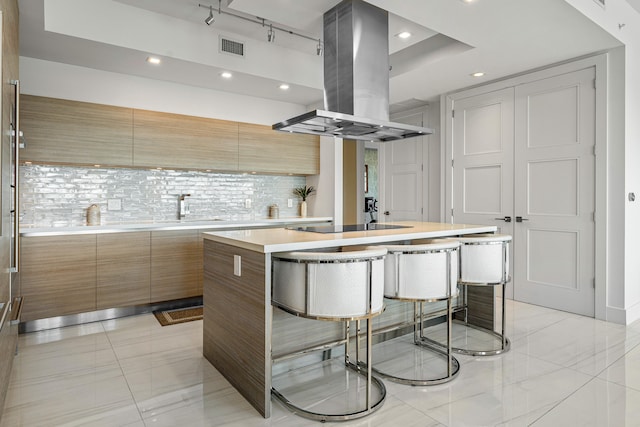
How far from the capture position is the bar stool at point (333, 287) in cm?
198

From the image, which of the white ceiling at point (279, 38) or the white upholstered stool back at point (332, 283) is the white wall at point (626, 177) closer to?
the white ceiling at point (279, 38)

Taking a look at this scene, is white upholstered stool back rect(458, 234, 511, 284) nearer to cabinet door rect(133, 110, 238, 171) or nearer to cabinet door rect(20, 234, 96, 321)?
cabinet door rect(133, 110, 238, 171)

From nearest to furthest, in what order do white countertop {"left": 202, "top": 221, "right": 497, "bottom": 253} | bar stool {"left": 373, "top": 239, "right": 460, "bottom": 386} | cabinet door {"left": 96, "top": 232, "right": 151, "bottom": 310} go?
white countertop {"left": 202, "top": 221, "right": 497, "bottom": 253} → bar stool {"left": 373, "top": 239, "right": 460, "bottom": 386} → cabinet door {"left": 96, "top": 232, "right": 151, "bottom": 310}

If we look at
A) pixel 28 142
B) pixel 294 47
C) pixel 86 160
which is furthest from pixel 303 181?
pixel 28 142

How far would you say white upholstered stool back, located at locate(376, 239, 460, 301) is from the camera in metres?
2.36

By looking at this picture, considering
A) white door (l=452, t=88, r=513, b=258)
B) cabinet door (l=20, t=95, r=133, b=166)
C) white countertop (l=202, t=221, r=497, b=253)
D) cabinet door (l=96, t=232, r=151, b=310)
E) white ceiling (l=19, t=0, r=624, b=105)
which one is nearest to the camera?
white countertop (l=202, t=221, r=497, b=253)

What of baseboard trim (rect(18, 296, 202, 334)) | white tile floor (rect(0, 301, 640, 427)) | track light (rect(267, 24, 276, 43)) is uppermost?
track light (rect(267, 24, 276, 43))

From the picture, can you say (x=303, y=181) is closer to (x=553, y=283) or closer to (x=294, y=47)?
(x=294, y=47)

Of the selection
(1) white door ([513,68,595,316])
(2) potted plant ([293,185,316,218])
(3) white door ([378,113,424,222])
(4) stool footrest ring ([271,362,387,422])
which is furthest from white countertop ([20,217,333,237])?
(1) white door ([513,68,595,316])

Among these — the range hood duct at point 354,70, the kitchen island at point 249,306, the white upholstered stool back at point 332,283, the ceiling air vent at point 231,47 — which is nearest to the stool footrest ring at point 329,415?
the kitchen island at point 249,306

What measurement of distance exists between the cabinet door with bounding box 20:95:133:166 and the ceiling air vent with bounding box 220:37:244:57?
1.18 metres

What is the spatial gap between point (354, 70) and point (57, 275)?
3.07 meters

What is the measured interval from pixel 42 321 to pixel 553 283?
4.90 m

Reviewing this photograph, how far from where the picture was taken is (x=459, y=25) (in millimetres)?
3078
